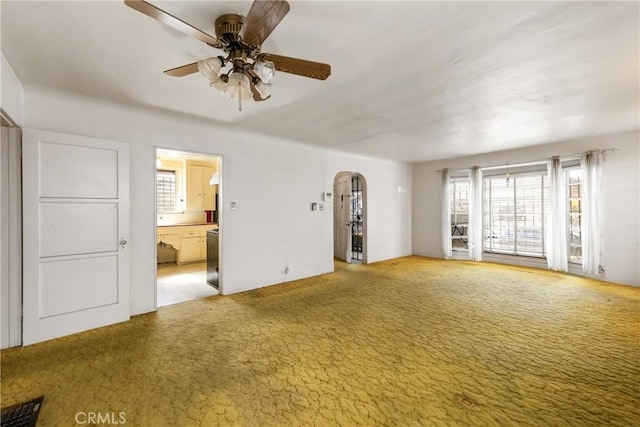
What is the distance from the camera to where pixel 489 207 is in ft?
22.2

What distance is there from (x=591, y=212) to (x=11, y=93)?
8142 millimetres

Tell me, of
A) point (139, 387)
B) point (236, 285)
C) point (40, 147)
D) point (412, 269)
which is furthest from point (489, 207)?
point (40, 147)

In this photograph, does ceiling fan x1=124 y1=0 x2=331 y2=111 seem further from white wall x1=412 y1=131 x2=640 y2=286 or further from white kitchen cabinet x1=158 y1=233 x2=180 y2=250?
white wall x1=412 y1=131 x2=640 y2=286

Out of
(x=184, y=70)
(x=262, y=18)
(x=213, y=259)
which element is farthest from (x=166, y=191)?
(x=262, y=18)

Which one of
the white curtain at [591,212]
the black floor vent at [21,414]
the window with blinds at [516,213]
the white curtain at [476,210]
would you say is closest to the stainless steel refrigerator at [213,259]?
the black floor vent at [21,414]

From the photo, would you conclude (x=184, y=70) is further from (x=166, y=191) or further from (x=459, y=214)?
(x=459, y=214)

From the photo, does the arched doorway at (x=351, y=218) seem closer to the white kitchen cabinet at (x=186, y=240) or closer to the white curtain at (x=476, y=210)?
the white curtain at (x=476, y=210)

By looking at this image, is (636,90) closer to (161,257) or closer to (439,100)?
(439,100)

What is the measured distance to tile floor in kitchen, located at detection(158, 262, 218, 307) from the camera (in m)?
4.21

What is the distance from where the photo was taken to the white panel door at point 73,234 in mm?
2766

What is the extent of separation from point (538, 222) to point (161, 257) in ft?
28.7

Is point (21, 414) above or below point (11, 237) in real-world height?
below

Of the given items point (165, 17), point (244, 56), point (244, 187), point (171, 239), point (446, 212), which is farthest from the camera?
point (446, 212)

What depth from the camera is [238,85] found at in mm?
1889
